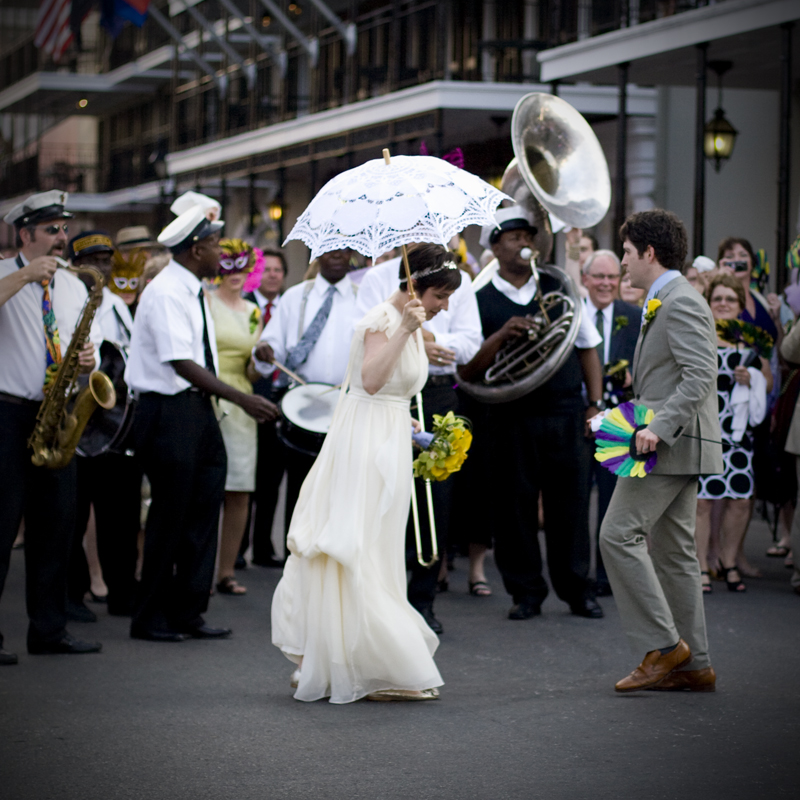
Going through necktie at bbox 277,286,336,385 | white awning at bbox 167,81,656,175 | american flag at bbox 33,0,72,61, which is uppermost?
american flag at bbox 33,0,72,61

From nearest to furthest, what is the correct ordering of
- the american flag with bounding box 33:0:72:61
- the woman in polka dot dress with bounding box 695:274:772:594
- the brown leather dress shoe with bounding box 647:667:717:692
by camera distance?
the brown leather dress shoe with bounding box 647:667:717:692 → the woman in polka dot dress with bounding box 695:274:772:594 → the american flag with bounding box 33:0:72:61

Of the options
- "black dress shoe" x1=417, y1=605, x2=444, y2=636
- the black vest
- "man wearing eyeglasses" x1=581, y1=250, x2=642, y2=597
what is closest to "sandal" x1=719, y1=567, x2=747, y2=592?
"man wearing eyeglasses" x1=581, y1=250, x2=642, y2=597

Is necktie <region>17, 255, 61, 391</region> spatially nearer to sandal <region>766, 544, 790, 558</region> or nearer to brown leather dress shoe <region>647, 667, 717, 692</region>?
brown leather dress shoe <region>647, 667, 717, 692</region>

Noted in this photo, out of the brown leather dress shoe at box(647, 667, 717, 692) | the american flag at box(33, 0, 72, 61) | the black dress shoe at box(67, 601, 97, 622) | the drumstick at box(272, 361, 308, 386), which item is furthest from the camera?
the american flag at box(33, 0, 72, 61)

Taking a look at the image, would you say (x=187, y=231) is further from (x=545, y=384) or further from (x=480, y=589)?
(x=480, y=589)

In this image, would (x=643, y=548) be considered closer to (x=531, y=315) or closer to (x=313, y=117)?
(x=531, y=315)

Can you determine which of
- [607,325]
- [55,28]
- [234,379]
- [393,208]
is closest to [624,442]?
[393,208]

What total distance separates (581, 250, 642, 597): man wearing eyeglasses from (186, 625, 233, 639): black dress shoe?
2.44 meters

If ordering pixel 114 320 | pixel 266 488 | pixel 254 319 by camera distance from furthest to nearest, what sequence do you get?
pixel 266 488
pixel 254 319
pixel 114 320

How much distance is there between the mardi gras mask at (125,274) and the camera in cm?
948

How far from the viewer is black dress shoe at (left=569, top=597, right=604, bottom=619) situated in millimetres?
7785

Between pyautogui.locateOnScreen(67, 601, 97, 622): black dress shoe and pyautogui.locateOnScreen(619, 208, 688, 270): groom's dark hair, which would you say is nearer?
pyautogui.locateOnScreen(619, 208, 688, 270): groom's dark hair

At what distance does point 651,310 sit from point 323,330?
2745 millimetres

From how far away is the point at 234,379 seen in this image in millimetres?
8602
